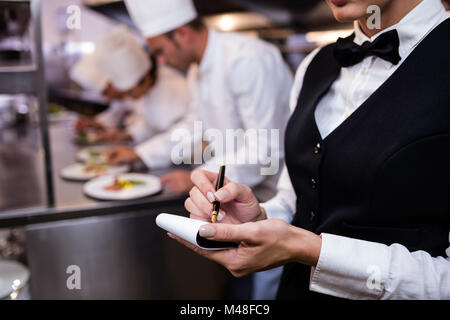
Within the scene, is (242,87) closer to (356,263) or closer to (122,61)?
(356,263)

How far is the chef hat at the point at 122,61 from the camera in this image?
2.40 metres

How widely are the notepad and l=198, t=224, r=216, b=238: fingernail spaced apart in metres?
0.01

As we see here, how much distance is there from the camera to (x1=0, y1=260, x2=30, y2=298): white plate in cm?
120

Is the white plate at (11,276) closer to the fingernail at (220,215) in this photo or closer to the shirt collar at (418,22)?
the fingernail at (220,215)

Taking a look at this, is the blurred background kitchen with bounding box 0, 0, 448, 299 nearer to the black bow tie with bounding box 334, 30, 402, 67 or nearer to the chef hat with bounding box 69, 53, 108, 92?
the black bow tie with bounding box 334, 30, 402, 67

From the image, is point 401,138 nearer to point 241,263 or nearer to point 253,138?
point 241,263

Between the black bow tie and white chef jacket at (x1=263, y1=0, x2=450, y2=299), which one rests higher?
the black bow tie

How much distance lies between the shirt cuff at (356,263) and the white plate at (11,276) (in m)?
0.96

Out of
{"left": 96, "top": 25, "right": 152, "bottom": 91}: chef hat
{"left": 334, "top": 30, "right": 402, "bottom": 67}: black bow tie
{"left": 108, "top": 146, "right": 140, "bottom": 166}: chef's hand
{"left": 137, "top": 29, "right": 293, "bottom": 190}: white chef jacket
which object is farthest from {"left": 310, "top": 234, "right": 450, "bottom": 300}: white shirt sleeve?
{"left": 96, "top": 25, "right": 152, "bottom": 91}: chef hat

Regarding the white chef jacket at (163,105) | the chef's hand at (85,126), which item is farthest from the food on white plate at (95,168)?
the chef's hand at (85,126)

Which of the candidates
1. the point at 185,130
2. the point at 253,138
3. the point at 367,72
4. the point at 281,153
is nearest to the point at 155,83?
the point at 185,130

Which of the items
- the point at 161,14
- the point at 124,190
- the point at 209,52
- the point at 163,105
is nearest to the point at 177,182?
the point at 124,190

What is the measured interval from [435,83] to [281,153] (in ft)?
2.15

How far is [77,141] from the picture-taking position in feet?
8.04
